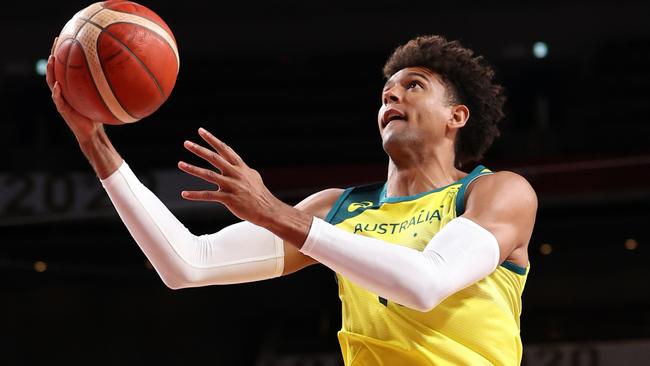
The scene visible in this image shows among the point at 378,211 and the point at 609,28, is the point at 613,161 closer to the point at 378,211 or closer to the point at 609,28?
the point at 609,28

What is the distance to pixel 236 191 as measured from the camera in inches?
78.4

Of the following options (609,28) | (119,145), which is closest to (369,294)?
(119,145)

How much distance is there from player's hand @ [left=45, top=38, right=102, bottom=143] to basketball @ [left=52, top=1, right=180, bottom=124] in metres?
0.02

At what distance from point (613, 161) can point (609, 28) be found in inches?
57.0

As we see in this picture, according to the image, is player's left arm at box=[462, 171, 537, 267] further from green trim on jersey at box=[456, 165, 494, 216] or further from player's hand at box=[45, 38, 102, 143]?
player's hand at box=[45, 38, 102, 143]

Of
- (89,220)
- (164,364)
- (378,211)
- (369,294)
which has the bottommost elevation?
(164,364)

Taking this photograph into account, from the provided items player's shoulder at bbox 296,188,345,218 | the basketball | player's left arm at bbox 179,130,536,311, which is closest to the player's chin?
player's shoulder at bbox 296,188,345,218

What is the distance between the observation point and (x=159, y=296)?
8047 mm

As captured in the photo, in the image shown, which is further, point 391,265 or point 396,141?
point 396,141

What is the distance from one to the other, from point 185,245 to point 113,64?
1.80 feet

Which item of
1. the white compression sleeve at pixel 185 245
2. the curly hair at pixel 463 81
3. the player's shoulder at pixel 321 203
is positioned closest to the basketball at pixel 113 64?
the white compression sleeve at pixel 185 245

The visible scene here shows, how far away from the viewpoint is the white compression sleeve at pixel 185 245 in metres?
2.41

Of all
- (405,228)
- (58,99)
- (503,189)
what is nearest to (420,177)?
(405,228)

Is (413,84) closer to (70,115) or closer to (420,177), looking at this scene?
(420,177)
